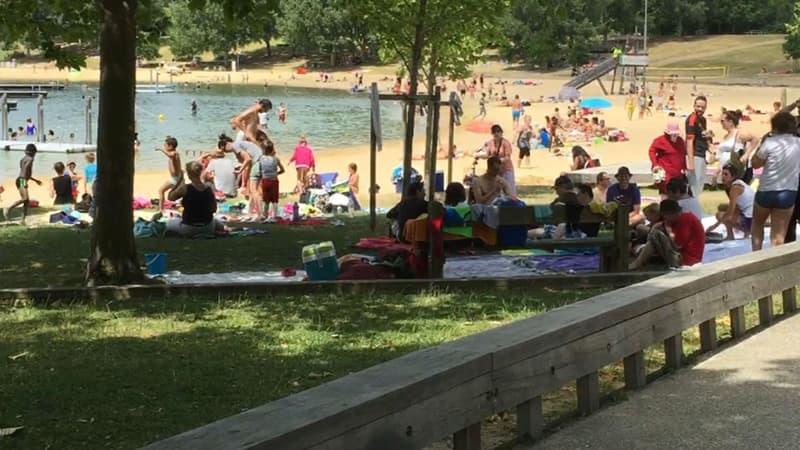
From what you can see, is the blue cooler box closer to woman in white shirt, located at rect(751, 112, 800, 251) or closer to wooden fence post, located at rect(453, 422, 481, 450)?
woman in white shirt, located at rect(751, 112, 800, 251)

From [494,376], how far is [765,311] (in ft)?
11.3

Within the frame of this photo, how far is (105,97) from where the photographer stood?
9.34 m

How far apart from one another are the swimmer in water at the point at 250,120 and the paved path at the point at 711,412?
41.1ft

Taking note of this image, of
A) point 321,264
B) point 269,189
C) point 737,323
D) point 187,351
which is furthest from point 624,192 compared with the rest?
point 187,351

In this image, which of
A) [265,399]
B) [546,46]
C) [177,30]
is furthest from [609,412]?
[177,30]

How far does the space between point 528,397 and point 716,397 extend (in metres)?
1.28

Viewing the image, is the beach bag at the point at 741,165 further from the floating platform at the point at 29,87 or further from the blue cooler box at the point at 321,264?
the floating platform at the point at 29,87

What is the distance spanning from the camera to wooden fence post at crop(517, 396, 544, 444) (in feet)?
14.8

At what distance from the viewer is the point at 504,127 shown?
50781mm

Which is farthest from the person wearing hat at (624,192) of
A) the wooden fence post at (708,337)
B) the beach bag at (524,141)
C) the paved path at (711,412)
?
the beach bag at (524,141)

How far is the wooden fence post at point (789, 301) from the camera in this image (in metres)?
7.32

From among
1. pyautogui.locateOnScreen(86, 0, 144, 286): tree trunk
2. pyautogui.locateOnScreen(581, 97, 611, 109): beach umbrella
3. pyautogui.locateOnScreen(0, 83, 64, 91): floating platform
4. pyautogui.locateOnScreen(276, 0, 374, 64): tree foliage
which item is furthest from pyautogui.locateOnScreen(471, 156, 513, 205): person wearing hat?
pyautogui.locateOnScreen(276, 0, 374, 64): tree foliage

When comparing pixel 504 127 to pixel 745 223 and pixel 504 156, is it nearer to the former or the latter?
pixel 504 156

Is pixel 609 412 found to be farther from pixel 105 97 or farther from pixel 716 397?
pixel 105 97
